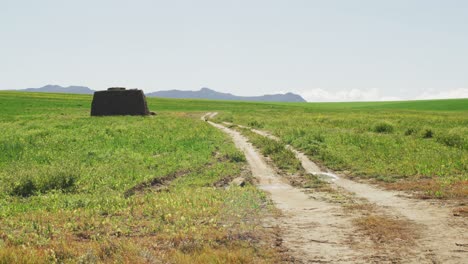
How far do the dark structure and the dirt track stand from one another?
53120mm

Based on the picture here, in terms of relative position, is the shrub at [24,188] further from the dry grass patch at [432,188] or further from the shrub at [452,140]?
the shrub at [452,140]

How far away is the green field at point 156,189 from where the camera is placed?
905cm

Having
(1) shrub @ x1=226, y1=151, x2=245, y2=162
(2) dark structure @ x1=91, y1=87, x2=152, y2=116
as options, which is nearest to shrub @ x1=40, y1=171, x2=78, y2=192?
(1) shrub @ x1=226, y1=151, x2=245, y2=162

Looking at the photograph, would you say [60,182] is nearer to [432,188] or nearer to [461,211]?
[432,188]

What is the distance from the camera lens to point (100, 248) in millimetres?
8883

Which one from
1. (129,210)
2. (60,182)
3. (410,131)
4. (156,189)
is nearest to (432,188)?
(156,189)

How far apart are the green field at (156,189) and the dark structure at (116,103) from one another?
31.2 m

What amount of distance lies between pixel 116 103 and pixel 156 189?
2036 inches

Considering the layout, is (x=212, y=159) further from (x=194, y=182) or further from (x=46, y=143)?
(x=46, y=143)

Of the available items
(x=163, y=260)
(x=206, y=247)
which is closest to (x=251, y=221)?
(x=206, y=247)

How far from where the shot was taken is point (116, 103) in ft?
217

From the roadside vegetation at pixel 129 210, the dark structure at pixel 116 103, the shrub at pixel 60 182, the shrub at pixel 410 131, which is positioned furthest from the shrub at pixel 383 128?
the dark structure at pixel 116 103

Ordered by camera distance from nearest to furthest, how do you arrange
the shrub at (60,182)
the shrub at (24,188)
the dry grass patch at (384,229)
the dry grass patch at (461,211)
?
the dry grass patch at (384,229), the dry grass patch at (461,211), the shrub at (24,188), the shrub at (60,182)

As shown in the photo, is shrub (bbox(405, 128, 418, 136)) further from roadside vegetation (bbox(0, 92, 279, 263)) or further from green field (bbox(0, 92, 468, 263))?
roadside vegetation (bbox(0, 92, 279, 263))
